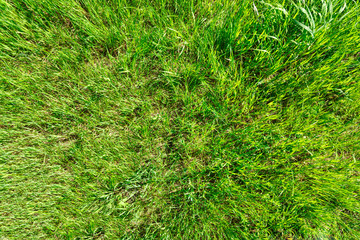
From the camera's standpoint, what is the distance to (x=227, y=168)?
6.00 feet

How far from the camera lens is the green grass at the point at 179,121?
1812 millimetres

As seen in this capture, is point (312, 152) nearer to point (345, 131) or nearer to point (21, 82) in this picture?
point (345, 131)

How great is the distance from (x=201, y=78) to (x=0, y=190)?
2137 mm

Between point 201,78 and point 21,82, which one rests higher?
point 21,82

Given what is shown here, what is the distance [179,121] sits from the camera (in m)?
1.92

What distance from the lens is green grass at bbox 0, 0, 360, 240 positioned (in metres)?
1.81

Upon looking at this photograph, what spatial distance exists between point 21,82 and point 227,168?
2131mm

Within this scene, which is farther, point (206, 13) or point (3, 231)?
point (206, 13)

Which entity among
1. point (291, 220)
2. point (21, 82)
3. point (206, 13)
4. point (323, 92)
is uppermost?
point (21, 82)

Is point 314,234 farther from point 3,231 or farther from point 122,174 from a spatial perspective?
point 3,231

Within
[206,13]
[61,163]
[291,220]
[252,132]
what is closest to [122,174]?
[61,163]

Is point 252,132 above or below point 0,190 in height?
below

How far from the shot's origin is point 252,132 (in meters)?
1.81

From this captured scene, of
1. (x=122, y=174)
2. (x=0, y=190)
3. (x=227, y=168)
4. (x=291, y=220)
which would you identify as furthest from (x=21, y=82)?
(x=291, y=220)
